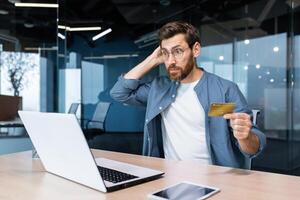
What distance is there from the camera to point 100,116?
203 inches

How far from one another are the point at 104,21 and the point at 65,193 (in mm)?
4642

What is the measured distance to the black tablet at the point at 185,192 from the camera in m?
0.84

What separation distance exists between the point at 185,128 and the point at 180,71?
0.26 m

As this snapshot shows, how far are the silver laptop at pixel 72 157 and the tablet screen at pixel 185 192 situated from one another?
117 mm

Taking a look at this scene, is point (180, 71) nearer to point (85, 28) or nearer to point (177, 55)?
point (177, 55)

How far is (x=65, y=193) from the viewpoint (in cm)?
89

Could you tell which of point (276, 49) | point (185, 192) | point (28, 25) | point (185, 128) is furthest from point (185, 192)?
point (28, 25)

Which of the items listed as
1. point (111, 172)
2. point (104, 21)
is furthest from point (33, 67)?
point (111, 172)

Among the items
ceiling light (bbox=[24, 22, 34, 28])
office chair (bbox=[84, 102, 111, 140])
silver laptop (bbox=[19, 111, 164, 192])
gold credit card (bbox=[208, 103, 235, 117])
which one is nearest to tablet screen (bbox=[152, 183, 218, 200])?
silver laptop (bbox=[19, 111, 164, 192])

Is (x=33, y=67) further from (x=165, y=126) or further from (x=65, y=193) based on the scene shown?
(x=65, y=193)

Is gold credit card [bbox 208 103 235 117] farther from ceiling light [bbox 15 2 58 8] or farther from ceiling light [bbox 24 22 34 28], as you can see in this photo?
ceiling light [bbox 24 22 34 28]

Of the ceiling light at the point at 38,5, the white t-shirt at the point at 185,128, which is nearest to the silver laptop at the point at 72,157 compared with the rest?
the white t-shirt at the point at 185,128

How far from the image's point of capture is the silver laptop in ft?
2.82

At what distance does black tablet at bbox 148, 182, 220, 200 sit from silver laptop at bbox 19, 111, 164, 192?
0.11m
